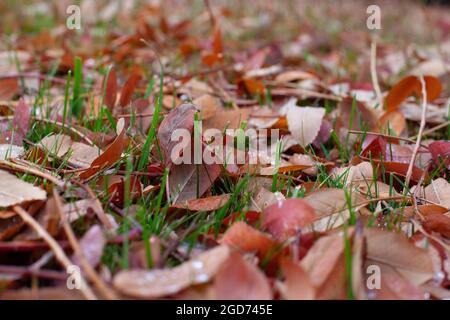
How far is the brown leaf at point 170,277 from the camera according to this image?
2.37ft

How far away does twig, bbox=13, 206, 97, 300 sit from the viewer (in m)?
0.74

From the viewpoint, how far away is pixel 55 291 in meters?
0.76

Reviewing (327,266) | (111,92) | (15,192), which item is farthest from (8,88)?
(327,266)

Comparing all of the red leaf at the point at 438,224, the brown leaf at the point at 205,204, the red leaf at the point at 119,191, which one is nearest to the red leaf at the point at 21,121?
the red leaf at the point at 119,191

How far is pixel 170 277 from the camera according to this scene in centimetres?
75

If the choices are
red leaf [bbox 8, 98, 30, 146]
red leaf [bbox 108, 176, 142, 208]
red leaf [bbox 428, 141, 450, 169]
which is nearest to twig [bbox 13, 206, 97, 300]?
red leaf [bbox 108, 176, 142, 208]

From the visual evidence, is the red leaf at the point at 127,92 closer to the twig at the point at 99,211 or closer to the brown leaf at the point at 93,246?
the twig at the point at 99,211

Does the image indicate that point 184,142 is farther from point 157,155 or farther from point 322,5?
point 322,5

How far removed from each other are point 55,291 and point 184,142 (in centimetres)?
36

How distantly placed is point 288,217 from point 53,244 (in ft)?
1.15

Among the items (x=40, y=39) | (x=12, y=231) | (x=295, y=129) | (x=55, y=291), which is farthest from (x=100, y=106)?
(x=40, y=39)

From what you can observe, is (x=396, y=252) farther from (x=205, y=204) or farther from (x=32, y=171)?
(x=32, y=171)

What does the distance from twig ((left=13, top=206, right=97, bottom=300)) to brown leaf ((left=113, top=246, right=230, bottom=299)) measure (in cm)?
4

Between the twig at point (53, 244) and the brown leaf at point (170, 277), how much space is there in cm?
4
